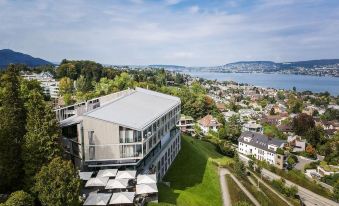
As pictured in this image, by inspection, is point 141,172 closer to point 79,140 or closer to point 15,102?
point 79,140

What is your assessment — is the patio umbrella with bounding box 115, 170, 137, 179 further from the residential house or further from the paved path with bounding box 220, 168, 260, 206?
the residential house

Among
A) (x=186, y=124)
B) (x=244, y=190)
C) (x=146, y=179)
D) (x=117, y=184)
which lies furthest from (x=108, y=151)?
(x=186, y=124)

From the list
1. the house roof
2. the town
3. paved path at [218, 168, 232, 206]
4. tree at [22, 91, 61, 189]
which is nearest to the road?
the town

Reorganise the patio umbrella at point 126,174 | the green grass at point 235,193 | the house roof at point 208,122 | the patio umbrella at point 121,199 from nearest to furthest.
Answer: the patio umbrella at point 121,199 < the patio umbrella at point 126,174 < the green grass at point 235,193 < the house roof at point 208,122

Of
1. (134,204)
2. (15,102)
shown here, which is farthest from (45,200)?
(15,102)

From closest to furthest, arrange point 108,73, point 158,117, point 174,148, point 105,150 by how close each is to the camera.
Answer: point 105,150 < point 158,117 < point 174,148 < point 108,73

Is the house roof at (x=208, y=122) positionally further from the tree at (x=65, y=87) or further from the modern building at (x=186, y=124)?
the tree at (x=65, y=87)

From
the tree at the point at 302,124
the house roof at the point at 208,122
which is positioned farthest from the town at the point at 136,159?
the tree at the point at 302,124
